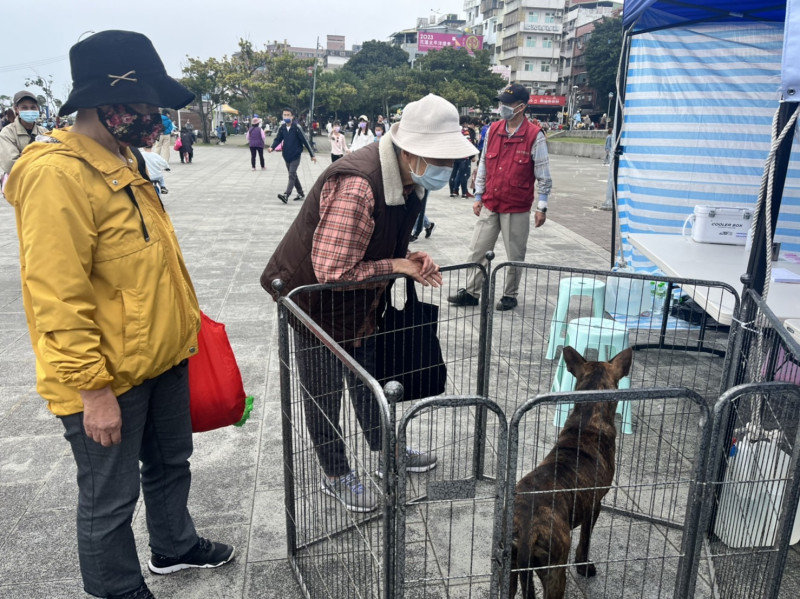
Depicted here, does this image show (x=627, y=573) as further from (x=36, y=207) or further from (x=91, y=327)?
(x=36, y=207)

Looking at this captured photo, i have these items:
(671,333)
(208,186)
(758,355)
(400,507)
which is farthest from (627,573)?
(208,186)

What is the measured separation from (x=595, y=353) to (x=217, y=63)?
4753 cm

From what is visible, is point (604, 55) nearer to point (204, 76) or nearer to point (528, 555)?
point (204, 76)

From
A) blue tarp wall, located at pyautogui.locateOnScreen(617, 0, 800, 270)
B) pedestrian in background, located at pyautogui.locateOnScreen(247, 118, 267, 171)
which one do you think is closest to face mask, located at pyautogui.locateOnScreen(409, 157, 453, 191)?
blue tarp wall, located at pyautogui.locateOnScreen(617, 0, 800, 270)

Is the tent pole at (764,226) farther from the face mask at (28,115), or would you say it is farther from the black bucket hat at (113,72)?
the face mask at (28,115)

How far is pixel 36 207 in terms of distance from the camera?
5.66ft

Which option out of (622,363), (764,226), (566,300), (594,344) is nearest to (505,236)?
(566,300)

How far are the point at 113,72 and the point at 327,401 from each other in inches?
54.9

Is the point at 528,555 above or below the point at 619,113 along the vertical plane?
below

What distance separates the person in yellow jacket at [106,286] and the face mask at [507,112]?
4386 millimetres

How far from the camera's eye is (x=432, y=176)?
2.60 m

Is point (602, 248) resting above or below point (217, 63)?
below

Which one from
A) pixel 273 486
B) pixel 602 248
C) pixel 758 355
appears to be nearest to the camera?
pixel 758 355

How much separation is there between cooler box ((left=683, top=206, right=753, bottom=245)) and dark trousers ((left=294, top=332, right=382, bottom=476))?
3.29 meters
